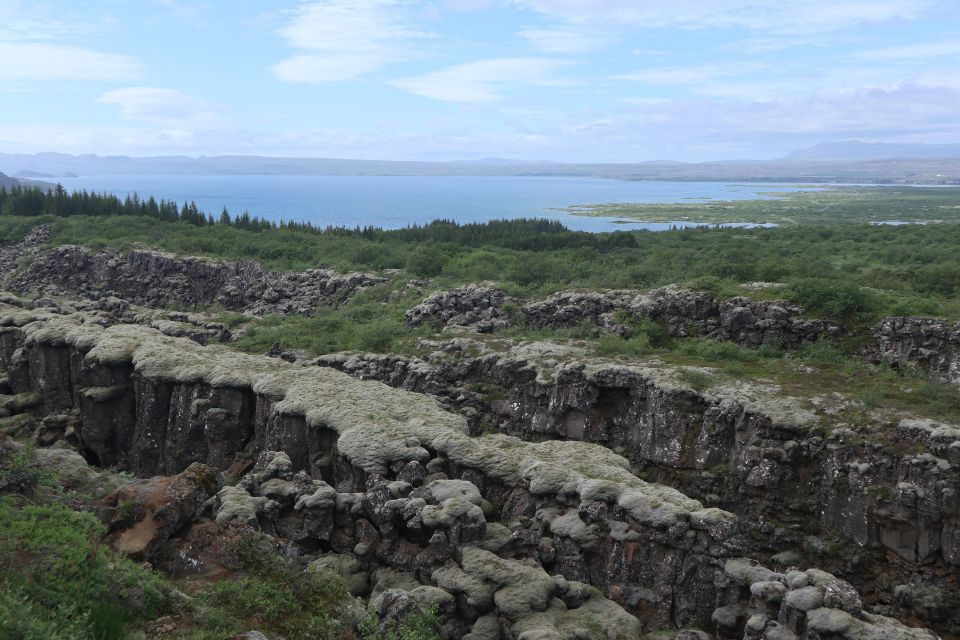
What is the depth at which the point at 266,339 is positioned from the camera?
124ft

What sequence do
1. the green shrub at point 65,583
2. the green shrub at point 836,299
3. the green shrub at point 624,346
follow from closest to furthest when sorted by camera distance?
the green shrub at point 65,583, the green shrub at point 624,346, the green shrub at point 836,299

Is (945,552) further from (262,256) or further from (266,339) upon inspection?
(262,256)

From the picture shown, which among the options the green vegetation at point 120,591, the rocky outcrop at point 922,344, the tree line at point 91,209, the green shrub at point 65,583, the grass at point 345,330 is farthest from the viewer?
the tree line at point 91,209

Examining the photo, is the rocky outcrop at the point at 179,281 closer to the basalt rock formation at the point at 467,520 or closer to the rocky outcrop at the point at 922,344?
the basalt rock formation at the point at 467,520

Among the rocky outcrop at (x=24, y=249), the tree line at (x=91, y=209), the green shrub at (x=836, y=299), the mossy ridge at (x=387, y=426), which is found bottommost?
the mossy ridge at (x=387, y=426)

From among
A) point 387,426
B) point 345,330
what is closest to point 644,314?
point 345,330

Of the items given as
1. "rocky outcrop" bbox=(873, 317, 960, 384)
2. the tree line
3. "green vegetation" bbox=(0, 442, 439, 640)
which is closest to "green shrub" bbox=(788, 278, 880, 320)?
"rocky outcrop" bbox=(873, 317, 960, 384)

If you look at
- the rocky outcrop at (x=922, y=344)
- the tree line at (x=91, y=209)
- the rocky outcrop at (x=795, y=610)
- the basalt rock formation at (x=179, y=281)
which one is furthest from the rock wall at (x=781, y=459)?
the tree line at (x=91, y=209)

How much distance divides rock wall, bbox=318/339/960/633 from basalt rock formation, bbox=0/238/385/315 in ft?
74.8

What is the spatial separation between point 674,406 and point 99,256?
157 feet

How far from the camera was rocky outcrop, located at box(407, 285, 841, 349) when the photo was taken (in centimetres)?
3228

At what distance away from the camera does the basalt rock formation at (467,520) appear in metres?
15.5

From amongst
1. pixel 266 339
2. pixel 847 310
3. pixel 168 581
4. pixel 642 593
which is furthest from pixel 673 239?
pixel 168 581

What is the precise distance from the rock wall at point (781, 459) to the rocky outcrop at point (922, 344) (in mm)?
6859
